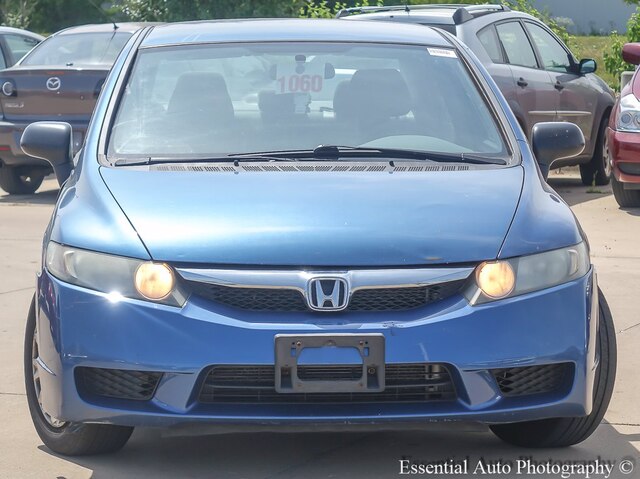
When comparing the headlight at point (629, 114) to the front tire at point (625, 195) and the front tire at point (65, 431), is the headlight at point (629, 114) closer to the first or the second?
the front tire at point (625, 195)

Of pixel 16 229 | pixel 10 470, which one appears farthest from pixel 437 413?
pixel 16 229

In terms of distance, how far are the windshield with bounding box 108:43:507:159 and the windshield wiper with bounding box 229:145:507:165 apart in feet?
0.17

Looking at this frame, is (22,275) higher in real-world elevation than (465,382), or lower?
lower

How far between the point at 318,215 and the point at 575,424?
117 cm

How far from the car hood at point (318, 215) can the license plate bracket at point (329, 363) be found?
239 mm

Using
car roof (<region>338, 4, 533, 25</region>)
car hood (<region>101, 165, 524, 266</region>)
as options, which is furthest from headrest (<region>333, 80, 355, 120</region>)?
car roof (<region>338, 4, 533, 25</region>)

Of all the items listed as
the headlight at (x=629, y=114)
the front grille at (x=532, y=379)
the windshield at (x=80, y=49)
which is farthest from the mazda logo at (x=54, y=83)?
the front grille at (x=532, y=379)

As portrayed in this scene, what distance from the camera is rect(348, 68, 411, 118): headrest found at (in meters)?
5.50

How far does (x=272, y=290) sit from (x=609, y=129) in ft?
28.9

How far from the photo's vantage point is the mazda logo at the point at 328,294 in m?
4.23

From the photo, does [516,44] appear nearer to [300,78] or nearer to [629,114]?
[629,114]

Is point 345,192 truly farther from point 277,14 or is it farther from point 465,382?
point 277,14

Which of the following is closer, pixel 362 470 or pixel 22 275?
pixel 362 470

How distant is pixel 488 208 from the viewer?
15.0ft
